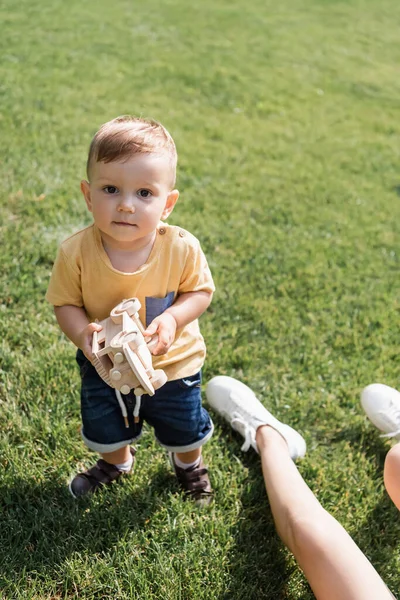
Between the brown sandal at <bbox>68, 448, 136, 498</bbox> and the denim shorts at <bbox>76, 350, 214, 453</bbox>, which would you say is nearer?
the denim shorts at <bbox>76, 350, 214, 453</bbox>

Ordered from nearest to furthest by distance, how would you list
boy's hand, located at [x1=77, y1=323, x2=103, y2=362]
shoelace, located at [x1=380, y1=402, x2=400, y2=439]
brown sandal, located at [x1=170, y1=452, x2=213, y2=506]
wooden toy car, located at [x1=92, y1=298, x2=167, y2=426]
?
1. wooden toy car, located at [x1=92, y1=298, x2=167, y2=426]
2. boy's hand, located at [x1=77, y1=323, x2=103, y2=362]
3. brown sandal, located at [x1=170, y1=452, x2=213, y2=506]
4. shoelace, located at [x1=380, y1=402, x2=400, y2=439]

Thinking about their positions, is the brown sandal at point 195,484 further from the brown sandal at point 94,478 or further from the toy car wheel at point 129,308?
the toy car wheel at point 129,308

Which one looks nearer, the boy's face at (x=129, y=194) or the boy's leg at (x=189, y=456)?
the boy's face at (x=129, y=194)

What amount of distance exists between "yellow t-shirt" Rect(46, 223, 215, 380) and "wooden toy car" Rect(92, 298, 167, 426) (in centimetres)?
16

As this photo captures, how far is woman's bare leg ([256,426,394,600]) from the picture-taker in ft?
6.00

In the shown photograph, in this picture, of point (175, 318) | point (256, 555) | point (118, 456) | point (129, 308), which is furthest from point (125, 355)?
point (256, 555)

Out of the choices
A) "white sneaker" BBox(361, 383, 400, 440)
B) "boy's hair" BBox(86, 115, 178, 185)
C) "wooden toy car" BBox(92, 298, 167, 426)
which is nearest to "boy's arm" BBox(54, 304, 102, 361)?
"wooden toy car" BBox(92, 298, 167, 426)

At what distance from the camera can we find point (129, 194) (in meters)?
1.80

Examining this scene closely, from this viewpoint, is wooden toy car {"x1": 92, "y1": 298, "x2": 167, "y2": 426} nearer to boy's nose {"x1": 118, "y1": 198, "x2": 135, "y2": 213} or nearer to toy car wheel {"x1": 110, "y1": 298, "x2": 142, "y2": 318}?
toy car wheel {"x1": 110, "y1": 298, "x2": 142, "y2": 318}

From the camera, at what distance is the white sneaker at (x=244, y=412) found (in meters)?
2.54

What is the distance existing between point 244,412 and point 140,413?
60 cm

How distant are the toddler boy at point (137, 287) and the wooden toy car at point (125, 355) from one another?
56 millimetres

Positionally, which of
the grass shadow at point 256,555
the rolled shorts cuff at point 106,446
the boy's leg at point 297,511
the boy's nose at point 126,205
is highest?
the boy's nose at point 126,205

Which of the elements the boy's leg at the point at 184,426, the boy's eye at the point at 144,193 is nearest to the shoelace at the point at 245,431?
the boy's leg at the point at 184,426
